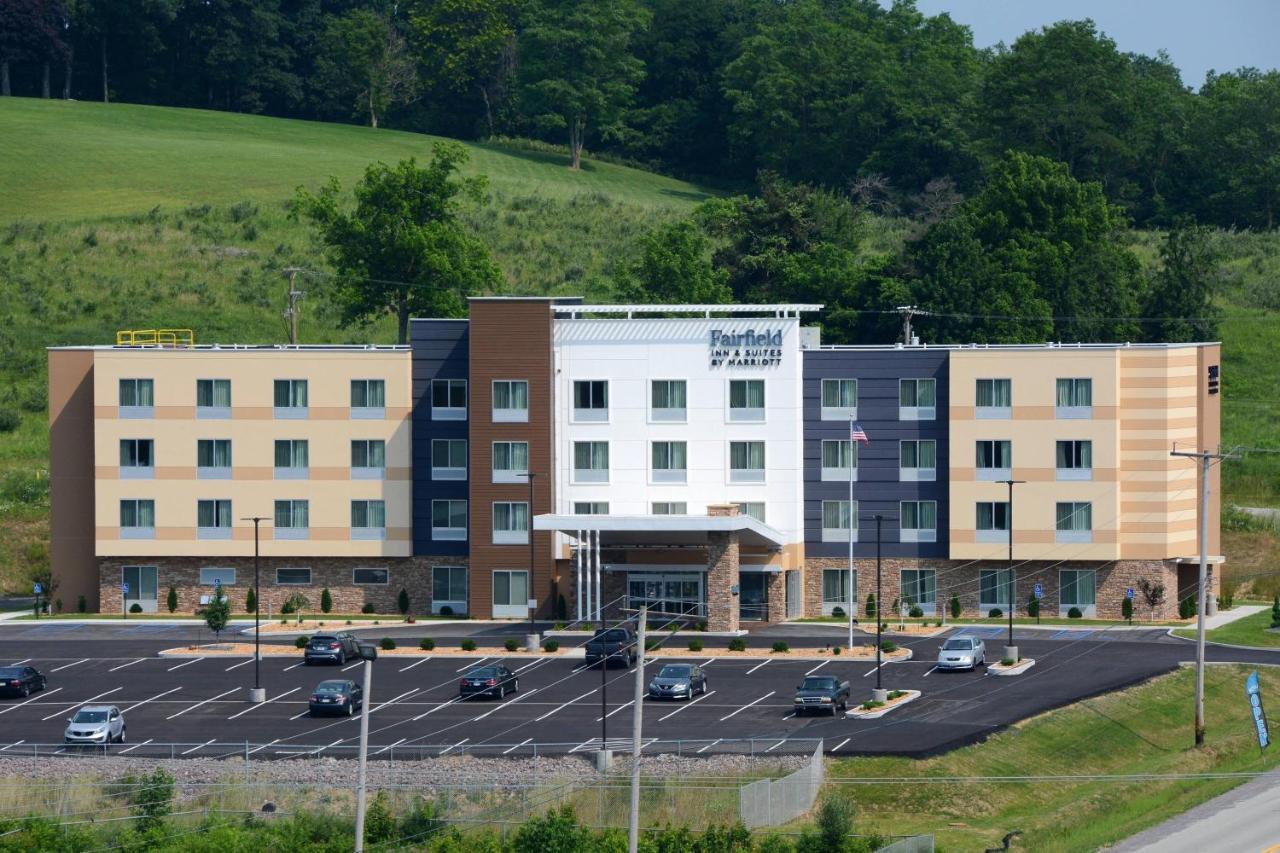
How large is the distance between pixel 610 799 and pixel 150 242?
391 feet

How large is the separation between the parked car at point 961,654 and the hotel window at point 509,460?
87.6 ft

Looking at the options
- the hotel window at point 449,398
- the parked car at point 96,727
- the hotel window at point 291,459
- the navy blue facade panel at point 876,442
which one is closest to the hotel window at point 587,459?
the hotel window at point 449,398

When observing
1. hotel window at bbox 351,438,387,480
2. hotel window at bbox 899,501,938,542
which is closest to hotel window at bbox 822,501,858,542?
hotel window at bbox 899,501,938,542

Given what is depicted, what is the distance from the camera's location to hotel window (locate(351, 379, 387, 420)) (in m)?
116

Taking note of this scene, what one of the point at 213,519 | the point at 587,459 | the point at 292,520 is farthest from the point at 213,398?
the point at 587,459

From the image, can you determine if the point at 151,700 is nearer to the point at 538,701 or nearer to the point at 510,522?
the point at 538,701

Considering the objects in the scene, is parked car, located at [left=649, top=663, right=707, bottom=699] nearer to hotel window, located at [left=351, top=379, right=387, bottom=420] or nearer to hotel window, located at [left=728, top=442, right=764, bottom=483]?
hotel window, located at [left=728, top=442, right=764, bottom=483]

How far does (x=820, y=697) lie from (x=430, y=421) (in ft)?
124

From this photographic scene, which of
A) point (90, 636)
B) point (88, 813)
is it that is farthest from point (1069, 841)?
point (90, 636)

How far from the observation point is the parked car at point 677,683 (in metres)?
88.1

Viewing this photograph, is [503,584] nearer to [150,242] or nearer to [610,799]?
Answer: [610,799]

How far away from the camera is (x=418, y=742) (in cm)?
8069

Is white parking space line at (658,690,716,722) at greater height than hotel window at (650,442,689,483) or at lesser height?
lesser

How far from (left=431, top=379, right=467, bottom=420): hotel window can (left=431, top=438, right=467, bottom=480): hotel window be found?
1.35 metres
